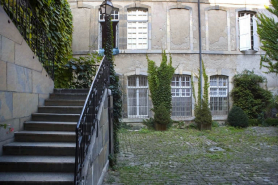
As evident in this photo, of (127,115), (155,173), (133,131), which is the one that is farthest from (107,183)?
(127,115)

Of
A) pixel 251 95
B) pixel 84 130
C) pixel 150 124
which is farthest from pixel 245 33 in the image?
pixel 84 130

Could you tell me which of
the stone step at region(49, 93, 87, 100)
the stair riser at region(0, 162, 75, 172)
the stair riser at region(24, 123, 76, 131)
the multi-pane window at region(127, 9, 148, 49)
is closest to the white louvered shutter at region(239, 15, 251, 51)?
the multi-pane window at region(127, 9, 148, 49)

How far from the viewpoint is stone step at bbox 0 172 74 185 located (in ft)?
8.76

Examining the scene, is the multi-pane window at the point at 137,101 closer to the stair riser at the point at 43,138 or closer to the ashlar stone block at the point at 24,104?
the ashlar stone block at the point at 24,104

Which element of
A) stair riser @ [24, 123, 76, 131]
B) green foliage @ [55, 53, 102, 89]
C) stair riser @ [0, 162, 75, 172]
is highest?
green foliage @ [55, 53, 102, 89]

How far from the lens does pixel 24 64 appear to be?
12.9ft

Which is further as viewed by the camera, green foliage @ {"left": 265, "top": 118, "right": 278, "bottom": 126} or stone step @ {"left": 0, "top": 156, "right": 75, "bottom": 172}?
green foliage @ {"left": 265, "top": 118, "right": 278, "bottom": 126}

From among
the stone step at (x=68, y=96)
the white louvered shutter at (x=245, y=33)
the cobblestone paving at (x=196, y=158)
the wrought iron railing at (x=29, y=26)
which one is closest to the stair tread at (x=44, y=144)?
the cobblestone paving at (x=196, y=158)

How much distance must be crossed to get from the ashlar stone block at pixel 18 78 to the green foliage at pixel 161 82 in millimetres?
6581

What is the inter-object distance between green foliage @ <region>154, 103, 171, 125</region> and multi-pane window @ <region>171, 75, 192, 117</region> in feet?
4.41

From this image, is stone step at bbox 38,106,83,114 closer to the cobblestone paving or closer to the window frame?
the cobblestone paving

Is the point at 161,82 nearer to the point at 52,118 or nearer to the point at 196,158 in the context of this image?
the point at 196,158

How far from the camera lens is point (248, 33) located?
10.9 m

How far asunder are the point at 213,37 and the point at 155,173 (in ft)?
28.8
